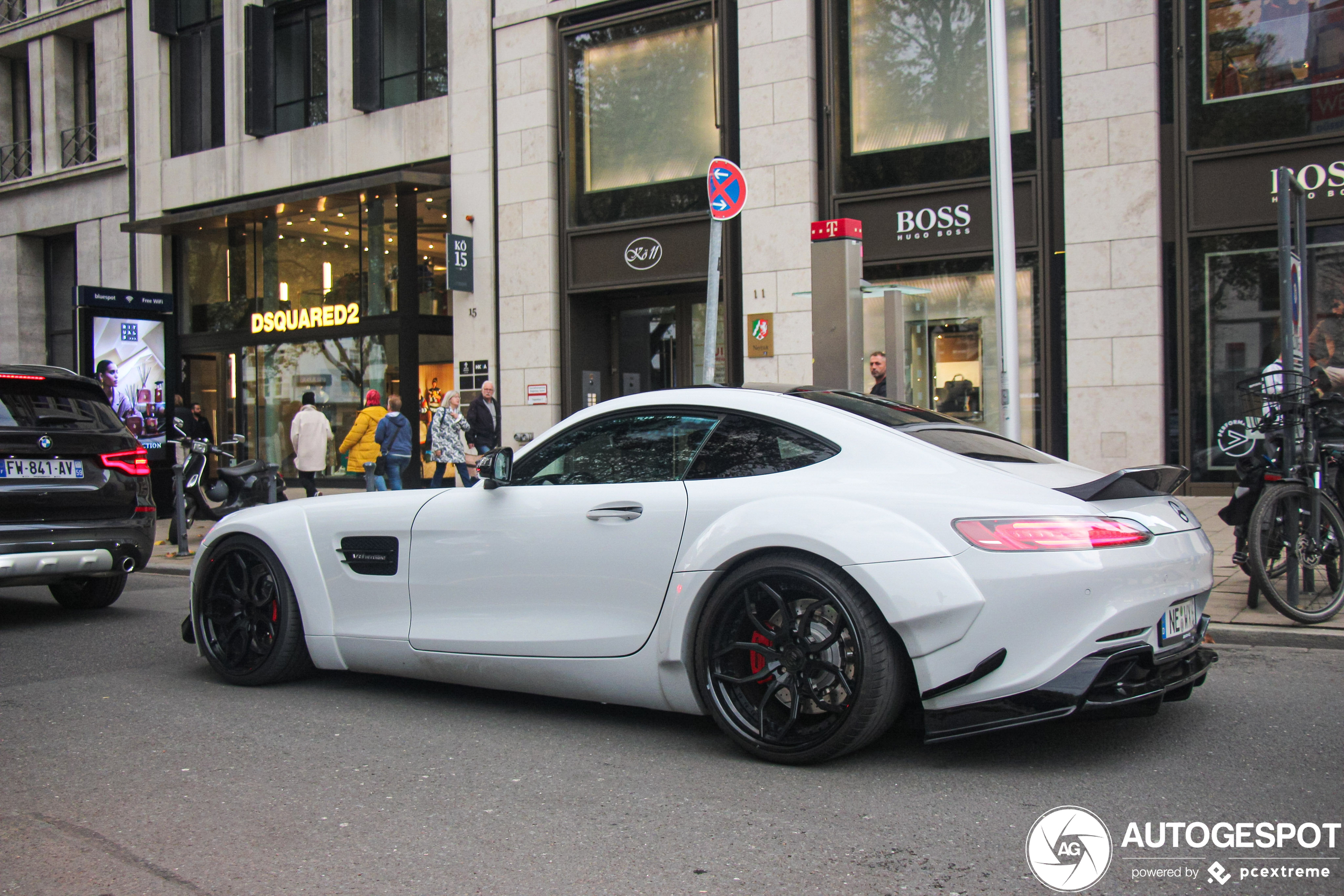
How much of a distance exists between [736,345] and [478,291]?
4.73 m

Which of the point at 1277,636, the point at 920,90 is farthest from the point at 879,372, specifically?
the point at 920,90

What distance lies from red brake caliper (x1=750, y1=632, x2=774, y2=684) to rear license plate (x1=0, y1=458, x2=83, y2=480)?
5488mm

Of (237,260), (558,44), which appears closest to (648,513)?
(558,44)

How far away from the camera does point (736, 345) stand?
15.8 m

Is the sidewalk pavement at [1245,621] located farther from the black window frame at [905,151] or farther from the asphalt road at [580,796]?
the black window frame at [905,151]

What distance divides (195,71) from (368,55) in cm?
513

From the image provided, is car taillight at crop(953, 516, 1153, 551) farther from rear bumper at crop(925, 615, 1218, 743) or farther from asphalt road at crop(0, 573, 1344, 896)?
asphalt road at crop(0, 573, 1344, 896)

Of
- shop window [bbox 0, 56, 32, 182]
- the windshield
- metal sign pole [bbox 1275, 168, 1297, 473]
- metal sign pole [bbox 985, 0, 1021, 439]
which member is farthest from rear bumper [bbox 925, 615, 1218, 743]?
shop window [bbox 0, 56, 32, 182]

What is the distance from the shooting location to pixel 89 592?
8391mm

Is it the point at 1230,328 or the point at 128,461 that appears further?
the point at 1230,328

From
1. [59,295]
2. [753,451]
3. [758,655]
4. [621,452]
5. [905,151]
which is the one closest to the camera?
[758,655]

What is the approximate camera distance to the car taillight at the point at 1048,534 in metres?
3.58

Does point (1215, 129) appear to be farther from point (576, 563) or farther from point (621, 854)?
point (621, 854)

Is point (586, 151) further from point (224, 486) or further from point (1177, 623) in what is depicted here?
point (1177, 623)
